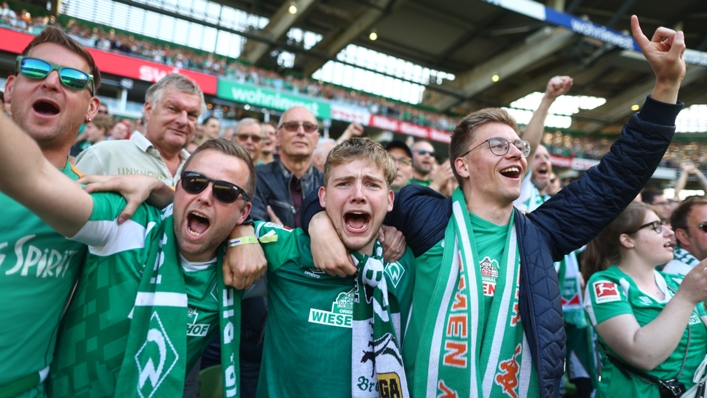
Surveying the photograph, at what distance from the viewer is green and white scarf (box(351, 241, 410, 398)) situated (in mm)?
1692

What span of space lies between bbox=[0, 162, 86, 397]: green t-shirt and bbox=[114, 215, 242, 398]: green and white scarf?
0.29m

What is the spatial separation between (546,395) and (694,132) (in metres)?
42.2

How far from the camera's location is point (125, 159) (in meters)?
2.75

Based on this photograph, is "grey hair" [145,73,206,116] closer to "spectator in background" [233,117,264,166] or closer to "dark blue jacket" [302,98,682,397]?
"dark blue jacket" [302,98,682,397]

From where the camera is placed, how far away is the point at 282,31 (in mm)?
24266

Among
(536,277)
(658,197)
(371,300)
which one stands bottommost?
(371,300)

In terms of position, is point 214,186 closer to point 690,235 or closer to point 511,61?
point 690,235

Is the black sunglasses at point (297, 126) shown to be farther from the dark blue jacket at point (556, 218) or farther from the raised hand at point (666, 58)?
the raised hand at point (666, 58)

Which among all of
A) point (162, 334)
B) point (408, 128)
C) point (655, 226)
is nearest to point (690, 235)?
point (655, 226)

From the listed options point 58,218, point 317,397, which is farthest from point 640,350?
point 58,218

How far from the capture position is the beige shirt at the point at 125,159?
2.64 m

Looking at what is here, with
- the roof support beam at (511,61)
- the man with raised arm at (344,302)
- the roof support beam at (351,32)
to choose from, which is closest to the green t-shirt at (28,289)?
the man with raised arm at (344,302)

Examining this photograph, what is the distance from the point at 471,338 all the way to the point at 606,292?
1192mm

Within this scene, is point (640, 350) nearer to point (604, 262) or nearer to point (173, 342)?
point (604, 262)
